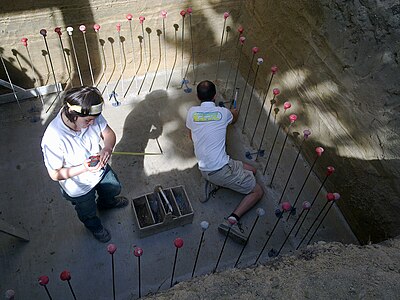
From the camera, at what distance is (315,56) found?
12.6ft

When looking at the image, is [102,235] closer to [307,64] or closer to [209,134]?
[209,134]

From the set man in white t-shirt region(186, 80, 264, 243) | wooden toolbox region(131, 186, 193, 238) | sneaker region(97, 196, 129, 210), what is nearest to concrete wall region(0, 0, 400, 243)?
man in white t-shirt region(186, 80, 264, 243)

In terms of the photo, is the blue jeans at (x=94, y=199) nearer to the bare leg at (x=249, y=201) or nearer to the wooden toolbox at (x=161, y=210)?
the wooden toolbox at (x=161, y=210)

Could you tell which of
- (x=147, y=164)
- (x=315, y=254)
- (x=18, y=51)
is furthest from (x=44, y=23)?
(x=315, y=254)

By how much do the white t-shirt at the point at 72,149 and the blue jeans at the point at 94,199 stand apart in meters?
0.10

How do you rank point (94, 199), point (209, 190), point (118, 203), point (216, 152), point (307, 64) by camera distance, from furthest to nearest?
1. point (307, 64)
2. point (209, 190)
3. point (118, 203)
4. point (216, 152)
5. point (94, 199)

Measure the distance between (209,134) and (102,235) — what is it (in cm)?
133

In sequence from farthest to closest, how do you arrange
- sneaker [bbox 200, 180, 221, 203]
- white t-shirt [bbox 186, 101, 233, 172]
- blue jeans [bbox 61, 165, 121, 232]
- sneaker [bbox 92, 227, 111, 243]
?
sneaker [bbox 200, 180, 221, 203] → white t-shirt [bbox 186, 101, 233, 172] → sneaker [bbox 92, 227, 111, 243] → blue jeans [bbox 61, 165, 121, 232]

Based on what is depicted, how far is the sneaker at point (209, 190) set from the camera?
3770mm

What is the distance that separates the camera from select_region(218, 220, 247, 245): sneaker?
3406 millimetres

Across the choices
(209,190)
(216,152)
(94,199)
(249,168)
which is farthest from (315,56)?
(94,199)

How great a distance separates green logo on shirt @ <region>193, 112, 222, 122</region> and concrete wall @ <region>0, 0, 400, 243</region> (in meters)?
1.16

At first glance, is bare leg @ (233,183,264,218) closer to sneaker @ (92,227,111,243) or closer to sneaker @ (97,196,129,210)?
sneaker @ (97,196,129,210)

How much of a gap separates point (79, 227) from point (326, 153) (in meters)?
2.59
